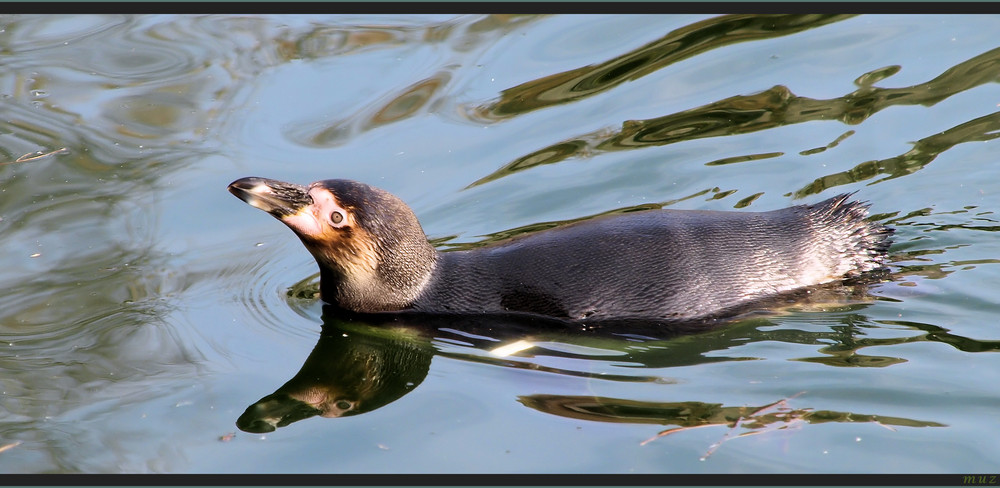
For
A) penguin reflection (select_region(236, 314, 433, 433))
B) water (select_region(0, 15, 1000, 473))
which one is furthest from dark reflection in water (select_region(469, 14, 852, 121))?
penguin reflection (select_region(236, 314, 433, 433))

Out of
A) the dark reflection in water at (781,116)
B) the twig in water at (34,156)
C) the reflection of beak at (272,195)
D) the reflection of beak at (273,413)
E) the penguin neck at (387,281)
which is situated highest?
the dark reflection in water at (781,116)

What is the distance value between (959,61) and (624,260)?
5.11 meters

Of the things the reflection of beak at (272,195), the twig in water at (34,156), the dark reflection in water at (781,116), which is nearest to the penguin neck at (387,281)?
the reflection of beak at (272,195)

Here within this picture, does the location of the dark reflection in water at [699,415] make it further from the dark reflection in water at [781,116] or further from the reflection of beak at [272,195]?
the dark reflection in water at [781,116]

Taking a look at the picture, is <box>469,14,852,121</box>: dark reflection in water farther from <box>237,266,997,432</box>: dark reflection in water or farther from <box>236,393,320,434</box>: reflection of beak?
<box>236,393,320,434</box>: reflection of beak

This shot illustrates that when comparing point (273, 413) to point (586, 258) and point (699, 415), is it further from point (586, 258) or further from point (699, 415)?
point (699, 415)

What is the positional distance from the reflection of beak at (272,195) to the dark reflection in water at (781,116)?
96.3 inches

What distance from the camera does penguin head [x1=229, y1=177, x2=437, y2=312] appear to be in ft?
24.5

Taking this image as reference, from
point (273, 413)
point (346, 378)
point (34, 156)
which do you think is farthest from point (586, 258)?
point (34, 156)

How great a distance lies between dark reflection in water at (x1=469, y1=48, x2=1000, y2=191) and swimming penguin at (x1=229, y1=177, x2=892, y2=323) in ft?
6.59

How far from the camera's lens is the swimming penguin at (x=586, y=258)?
292 inches

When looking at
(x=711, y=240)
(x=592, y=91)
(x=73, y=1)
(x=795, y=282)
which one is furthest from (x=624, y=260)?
(x=73, y=1)

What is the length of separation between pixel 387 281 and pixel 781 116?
436 centimetres

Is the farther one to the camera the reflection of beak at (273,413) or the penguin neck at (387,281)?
the penguin neck at (387,281)
